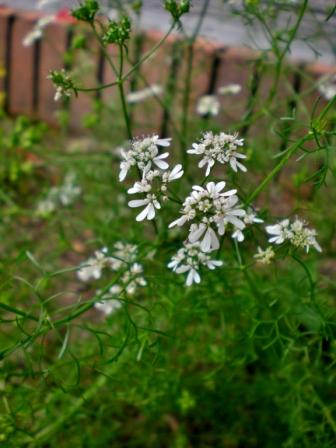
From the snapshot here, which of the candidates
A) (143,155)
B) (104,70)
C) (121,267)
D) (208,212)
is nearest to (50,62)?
(104,70)

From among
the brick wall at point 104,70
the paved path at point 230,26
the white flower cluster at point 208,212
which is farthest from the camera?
the paved path at point 230,26

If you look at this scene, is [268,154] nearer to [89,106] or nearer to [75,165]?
[75,165]

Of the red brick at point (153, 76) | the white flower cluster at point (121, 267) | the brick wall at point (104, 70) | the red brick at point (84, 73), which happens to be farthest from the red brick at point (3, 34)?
the white flower cluster at point (121, 267)

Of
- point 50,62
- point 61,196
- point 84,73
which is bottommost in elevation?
point 61,196

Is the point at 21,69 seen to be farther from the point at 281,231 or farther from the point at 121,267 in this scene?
the point at 281,231

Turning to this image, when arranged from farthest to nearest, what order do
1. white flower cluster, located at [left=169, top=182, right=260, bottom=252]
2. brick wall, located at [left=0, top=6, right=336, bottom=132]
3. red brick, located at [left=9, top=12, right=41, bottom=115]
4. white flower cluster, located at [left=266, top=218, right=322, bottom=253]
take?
red brick, located at [left=9, top=12, right=41, bottom=115], brick wall, located at [left=0, top=6, right=336, bottom=132], white flower cluster, located at [left=266, top=218, right=322, bottom=253], white flower cluster, located at [left=169, top=182, right=260, bottom=252]

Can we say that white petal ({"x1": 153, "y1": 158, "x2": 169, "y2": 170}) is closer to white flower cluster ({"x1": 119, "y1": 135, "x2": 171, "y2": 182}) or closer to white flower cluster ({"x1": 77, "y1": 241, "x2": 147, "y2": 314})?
white flower cluster ({"x1": 119, "y1": 135, "x2": 171, "y2": 182})

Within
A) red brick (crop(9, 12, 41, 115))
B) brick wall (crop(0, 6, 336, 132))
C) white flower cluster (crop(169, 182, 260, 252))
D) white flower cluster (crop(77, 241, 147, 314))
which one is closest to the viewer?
white flower cluster (crop(169, 182, 260, 252))

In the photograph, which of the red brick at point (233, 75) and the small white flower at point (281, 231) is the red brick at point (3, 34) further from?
the small white flower at point (281, 231)

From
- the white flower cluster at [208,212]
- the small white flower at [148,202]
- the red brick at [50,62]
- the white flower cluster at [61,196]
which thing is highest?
the red brick at [50,62]

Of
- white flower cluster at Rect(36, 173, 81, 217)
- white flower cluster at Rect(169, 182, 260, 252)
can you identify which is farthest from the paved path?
white flower cluster at Rect(169, 182, 260, 252)

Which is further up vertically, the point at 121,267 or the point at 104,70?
the point at 104,70

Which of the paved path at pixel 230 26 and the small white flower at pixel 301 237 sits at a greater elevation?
the paved path at pixel 230 26

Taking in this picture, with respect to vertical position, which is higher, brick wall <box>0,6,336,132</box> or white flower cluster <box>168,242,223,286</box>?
brick wall <box>0,6,336,132</box>
